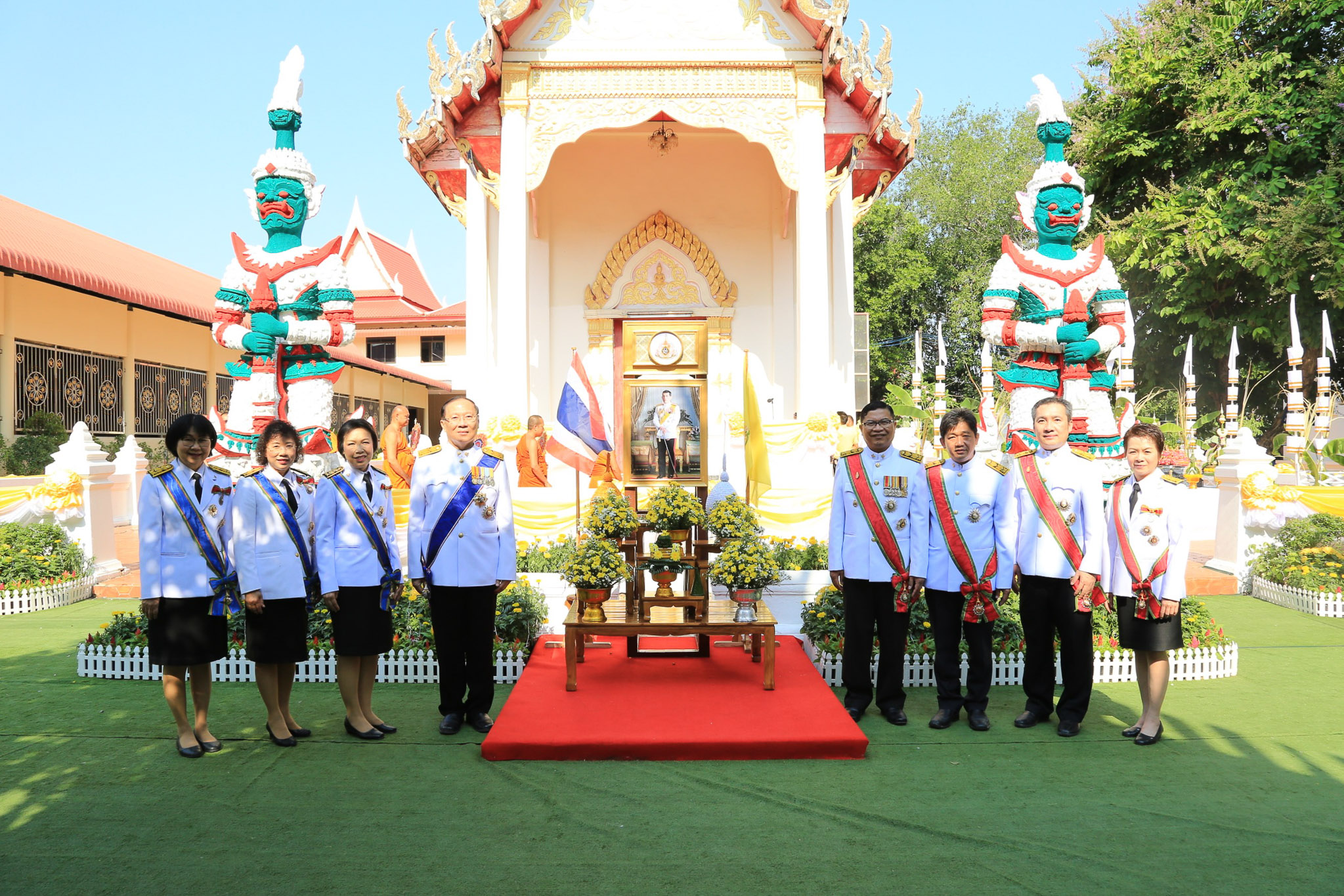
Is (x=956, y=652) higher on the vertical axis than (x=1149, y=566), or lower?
lower

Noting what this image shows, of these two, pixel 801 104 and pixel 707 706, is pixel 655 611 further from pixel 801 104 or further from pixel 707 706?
pixel 801 104

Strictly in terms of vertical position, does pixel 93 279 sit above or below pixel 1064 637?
above

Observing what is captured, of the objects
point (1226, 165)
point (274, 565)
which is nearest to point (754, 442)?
point (274, 565)

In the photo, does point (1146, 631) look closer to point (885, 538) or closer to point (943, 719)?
point (943, 719)

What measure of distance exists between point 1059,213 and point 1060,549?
3331mm

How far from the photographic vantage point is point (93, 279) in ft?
40.0

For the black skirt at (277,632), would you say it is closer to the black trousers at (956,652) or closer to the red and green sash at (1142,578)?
the black trousers at (956,652)

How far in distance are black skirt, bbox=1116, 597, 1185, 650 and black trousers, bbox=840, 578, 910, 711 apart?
106cm

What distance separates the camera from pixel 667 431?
11.9m

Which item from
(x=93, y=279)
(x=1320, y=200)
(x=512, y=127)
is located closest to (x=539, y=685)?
(x=512, y=127)

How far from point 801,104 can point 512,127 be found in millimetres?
3032

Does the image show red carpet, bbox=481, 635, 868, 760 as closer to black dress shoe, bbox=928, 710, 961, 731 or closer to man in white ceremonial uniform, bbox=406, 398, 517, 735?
man in white ceremonial uniform, bbox=406, 398, 517, 735

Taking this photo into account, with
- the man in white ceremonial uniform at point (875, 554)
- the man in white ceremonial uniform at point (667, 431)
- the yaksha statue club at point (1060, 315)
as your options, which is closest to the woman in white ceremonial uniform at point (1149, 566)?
the man in white ceremonial uniform at point (875, 554)

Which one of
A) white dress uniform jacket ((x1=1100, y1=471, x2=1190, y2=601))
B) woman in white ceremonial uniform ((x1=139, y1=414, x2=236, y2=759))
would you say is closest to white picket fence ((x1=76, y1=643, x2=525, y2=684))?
woman in white ceremonial uniform ((x1=139, y1=414, x2=236, y2=759))
